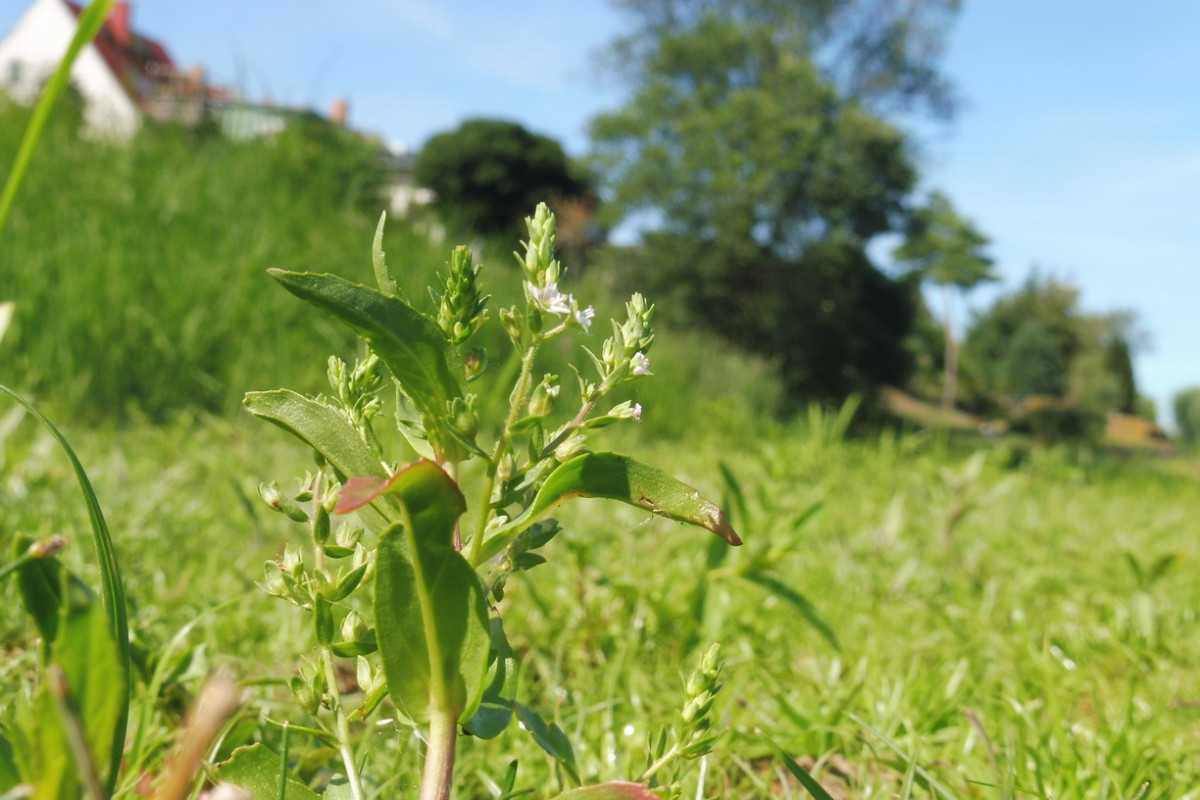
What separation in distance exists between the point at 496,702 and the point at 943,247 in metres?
18.3

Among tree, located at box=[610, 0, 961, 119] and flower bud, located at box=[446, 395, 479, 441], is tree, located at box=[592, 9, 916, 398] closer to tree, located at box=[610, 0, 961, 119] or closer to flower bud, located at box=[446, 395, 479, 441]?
tree, located at box=[610, 0, 961, 119]

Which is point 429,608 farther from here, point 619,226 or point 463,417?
point 619,226

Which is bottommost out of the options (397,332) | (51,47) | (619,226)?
(397,332)

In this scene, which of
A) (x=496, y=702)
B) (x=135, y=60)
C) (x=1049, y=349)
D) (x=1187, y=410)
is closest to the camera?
(x=496, y=702)

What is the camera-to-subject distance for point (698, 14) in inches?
735

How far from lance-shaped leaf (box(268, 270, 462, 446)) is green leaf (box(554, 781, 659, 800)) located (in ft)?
0.79

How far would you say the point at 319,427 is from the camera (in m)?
0.56

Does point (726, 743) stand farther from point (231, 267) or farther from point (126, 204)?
point (126, 204)

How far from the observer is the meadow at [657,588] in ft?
3.02

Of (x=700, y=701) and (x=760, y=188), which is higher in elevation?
(x=760, y=188)

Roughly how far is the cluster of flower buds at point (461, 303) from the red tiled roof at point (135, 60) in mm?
1289

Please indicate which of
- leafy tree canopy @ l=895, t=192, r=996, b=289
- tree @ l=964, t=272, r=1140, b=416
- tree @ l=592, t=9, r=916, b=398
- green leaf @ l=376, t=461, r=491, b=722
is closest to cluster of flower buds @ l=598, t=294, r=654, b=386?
green leaf @ l=376, t=461, r=491, b=722

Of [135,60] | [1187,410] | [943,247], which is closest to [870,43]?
[943,247]

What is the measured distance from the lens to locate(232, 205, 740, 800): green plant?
50cm
